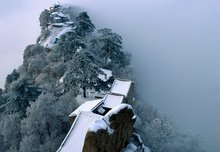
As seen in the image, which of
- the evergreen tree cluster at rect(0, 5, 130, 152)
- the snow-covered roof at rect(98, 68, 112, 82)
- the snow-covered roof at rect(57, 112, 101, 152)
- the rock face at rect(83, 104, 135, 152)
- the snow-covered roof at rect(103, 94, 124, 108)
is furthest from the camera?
the snow-covered roof at rect(98, 68, 112, 82)

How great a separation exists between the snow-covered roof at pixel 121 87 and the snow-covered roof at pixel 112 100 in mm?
1620

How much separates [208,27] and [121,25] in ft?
62.4

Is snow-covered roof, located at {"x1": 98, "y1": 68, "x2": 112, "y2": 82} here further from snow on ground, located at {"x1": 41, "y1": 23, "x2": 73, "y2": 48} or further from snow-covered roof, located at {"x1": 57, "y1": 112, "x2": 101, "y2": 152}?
snow on ground, located at {"x1": 41, "y1": 23, "x2": 73, "y2": 48}

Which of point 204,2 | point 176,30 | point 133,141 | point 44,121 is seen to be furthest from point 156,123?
point 204,2

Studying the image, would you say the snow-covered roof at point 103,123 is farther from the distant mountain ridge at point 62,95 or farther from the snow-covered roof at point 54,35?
the snow-covered roof at point 54,35

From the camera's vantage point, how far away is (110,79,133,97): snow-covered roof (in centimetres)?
4778

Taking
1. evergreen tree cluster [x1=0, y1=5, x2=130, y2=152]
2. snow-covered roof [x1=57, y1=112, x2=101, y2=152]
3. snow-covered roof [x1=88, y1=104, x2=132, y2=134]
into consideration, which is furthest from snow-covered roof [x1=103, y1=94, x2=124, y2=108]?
snow-covered roof [x1=88, y1=104, x2=132, y2=134]

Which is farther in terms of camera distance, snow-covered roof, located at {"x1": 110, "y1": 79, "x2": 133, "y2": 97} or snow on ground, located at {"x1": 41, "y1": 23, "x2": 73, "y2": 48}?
snow on ground, located at {"x1": 41, "y1": 23, "x2": 73, "y2": 48}

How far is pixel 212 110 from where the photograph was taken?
63.9m

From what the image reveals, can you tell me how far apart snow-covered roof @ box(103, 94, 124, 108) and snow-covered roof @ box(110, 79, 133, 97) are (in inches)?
63.8

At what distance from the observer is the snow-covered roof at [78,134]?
35000 mm

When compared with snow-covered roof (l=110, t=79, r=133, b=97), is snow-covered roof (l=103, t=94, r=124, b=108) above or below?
below

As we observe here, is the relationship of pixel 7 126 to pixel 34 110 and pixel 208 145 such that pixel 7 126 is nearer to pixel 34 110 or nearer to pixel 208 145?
pixel 34 110

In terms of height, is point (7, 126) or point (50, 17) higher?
point (50, 17)
